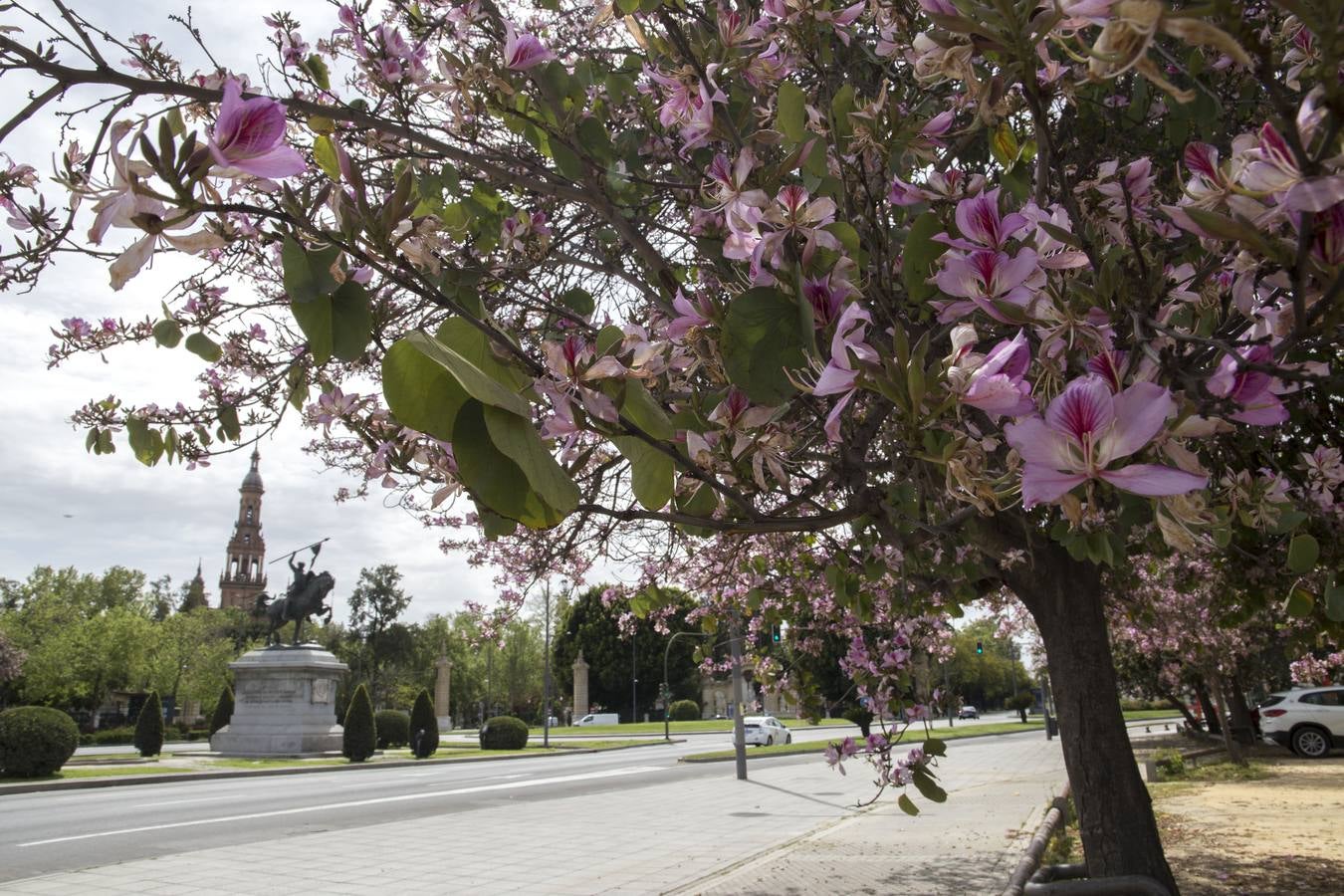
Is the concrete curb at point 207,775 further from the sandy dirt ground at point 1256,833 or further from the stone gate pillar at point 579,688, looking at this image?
the stone gate pillar at point 579,688

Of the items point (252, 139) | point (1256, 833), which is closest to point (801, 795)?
point (1256, 833)

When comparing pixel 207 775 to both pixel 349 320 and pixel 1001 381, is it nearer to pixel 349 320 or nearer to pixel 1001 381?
pixel 349 320

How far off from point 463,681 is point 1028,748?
55.2 m

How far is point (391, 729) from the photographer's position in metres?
33.4

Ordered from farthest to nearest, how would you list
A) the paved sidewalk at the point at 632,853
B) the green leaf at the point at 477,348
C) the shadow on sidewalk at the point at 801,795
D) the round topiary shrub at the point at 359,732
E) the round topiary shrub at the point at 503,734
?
the round topiary shrub at the point at 503,734, the round topiary shrub at the point at 359,732, the shadow on sidewalk at the point at 801,795, the paved sidewalk at the point at 632,853, the green leaf at the point at 477,348

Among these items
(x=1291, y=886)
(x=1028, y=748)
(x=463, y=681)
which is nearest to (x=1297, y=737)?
(x=1028, y=748)

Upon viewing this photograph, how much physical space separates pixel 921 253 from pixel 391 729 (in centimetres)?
3534

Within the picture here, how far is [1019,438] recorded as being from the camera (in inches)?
41.3

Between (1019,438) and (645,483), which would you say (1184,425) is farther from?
(645,483)

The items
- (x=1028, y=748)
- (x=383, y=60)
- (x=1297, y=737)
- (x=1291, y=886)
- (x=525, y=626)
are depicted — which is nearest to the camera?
(x=383, y=60)

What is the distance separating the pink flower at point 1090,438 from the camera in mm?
1025

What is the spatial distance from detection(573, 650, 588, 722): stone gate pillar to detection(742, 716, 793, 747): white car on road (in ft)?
101

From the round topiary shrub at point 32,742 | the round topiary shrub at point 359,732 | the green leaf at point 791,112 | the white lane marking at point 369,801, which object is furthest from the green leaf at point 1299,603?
the round topiary shrub at point 359,732

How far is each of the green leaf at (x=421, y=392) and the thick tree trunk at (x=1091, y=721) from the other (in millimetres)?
4418
